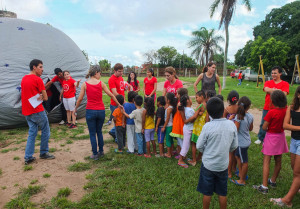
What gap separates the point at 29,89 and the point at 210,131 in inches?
140

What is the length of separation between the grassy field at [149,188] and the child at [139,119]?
0.96 feet

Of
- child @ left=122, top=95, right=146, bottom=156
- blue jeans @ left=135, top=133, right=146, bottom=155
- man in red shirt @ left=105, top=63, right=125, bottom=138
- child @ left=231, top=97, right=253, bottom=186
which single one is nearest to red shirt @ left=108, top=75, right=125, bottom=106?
man in red shirt @ left=105, top=63, right=125, bottom=138

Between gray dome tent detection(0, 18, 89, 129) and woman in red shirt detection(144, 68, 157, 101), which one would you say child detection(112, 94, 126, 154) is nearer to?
woman in red shirt detection(144, 68, 157, 101)

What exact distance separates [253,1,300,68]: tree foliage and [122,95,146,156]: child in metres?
25.8

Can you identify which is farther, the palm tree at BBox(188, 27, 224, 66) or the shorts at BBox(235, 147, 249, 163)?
the palm tree at BBox(188, 27, 224, 66)

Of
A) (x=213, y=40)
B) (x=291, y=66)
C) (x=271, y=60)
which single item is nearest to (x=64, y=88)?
(x=271, y=60)

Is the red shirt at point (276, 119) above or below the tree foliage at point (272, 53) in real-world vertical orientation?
below

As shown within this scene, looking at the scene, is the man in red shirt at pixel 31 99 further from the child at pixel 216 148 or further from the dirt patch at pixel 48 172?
the child at pixel 216 148

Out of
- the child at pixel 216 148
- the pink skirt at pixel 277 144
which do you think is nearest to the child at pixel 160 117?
the child at pixel 216 148

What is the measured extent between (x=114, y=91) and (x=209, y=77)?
2.37 m

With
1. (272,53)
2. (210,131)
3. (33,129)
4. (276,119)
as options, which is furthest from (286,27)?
(33,129)

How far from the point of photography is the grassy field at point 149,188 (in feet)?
9.57

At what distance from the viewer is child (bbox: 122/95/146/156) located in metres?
4.33

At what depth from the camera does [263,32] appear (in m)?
28.7
